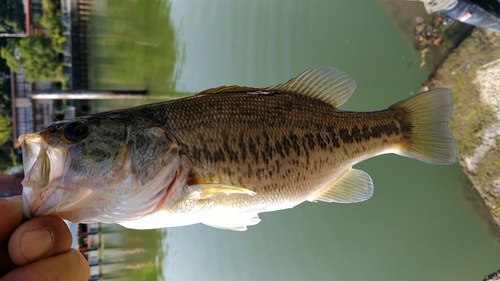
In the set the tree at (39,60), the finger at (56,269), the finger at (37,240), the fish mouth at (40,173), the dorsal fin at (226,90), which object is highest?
the dorsal fin at (226,90)

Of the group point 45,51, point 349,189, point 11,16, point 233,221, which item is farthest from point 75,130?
point 11,16

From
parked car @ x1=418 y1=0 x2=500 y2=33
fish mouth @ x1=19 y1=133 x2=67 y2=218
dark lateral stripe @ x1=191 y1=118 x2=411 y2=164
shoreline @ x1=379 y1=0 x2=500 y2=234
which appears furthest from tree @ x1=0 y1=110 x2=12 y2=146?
dark lateral stripe @ x1=191 y1=118 x2=411 y2=164

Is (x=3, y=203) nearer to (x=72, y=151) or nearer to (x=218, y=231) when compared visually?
(x=72, y=151)

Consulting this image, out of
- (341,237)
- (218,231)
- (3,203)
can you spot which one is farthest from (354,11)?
(3,203)

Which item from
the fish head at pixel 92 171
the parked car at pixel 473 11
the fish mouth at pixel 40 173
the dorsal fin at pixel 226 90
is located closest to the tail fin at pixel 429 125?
the dorsal fin at pixel 226 90

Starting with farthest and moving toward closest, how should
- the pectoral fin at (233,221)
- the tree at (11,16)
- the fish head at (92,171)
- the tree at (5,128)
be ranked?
1. the tree at (5,128)
2. the tree at (11,16)
3. the pectoral fin at (233,221)
4. the fish head at (92,171)

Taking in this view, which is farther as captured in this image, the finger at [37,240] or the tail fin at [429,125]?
the tail fin at [429,125]

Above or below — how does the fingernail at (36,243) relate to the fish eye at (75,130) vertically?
below

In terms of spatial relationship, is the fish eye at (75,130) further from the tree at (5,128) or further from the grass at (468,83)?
the tree at (5,128)

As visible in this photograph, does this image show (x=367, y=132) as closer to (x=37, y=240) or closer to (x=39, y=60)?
(x=37, y=240)

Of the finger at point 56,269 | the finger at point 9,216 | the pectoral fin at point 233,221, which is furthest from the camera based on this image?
the pectoral fin at point 233,221
